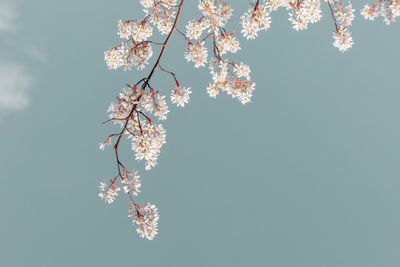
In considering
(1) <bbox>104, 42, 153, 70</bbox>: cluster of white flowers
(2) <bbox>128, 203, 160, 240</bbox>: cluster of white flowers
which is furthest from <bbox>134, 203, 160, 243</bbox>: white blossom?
(1) <bbox>104, 42, 153, 70</bbox>: cluster of white flowers

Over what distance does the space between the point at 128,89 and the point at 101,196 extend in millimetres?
2774

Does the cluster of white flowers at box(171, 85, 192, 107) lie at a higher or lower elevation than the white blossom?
higher

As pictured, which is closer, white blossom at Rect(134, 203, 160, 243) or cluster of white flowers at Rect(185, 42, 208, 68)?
white blossom at Rect(134, 203, 160, 243)

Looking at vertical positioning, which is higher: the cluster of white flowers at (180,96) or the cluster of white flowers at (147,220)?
the cluster of white flowers at (180,96)

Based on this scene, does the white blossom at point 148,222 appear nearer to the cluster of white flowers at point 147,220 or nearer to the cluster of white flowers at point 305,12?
the cluster of white flowers at point 147,220

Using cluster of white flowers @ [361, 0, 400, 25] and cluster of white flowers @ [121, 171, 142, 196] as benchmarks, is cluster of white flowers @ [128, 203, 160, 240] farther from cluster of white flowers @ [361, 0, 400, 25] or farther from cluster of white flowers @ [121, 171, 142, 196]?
cluster of white flowers @ [361, 0, 400, 25]

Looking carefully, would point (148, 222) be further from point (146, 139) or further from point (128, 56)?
point (128, 56)

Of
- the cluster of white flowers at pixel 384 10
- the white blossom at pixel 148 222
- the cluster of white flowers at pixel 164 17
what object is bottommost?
the white blossom at pixel 148 222

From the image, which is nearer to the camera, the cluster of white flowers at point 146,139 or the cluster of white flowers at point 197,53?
the cluster of white flowers at point 146,139

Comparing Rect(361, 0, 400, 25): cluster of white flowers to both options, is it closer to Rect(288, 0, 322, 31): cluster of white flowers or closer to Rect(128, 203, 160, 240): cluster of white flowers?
Rect(288, 0, 322, 31): cluster of white flowers

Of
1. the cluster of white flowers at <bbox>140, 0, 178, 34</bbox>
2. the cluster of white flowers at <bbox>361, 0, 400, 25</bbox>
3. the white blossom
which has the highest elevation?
the cluster of white flowers at <bbox>140, 0, 178, 34</bbox>

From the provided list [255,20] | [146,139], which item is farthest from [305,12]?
[146,139]

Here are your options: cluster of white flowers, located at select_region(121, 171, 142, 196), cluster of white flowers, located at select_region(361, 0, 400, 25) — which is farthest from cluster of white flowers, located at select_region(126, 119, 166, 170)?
cluster of white flowers, located at select_region(361, 0, 400, 25)

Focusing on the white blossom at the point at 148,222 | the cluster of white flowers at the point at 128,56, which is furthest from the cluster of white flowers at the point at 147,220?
the cluster of white flowers at the point at 128,56
